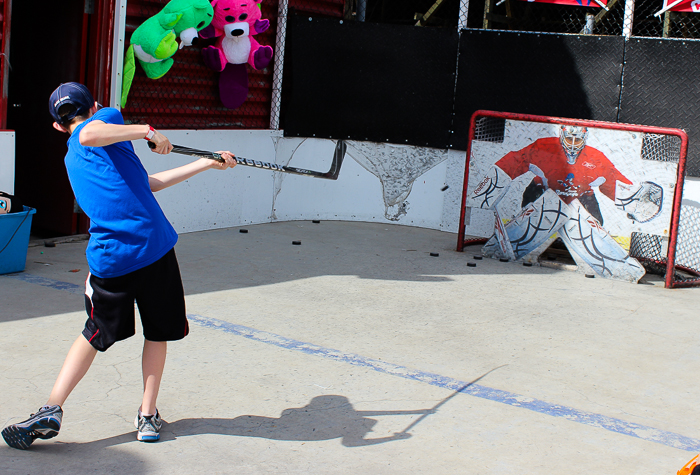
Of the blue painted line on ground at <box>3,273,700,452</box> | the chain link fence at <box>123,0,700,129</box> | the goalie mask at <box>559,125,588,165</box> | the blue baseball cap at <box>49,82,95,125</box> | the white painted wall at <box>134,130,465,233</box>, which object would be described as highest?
the chain link fence at <box>123,0,700,129</box>

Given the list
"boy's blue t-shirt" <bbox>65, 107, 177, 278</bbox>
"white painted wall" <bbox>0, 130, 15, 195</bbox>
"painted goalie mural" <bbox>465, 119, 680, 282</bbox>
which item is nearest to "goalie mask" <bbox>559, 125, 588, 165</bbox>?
"painted goalie mural" <bbox>465, 119, 680, 282</bbox>

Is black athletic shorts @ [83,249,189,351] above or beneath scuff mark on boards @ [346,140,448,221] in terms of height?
beneath

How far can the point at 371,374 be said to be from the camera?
4.29 m

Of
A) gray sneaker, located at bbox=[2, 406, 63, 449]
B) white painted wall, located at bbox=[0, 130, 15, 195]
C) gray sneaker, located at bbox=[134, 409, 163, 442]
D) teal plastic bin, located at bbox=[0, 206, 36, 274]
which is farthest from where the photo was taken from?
white painted wall, located at bbox=[0, 130, 15, 195]

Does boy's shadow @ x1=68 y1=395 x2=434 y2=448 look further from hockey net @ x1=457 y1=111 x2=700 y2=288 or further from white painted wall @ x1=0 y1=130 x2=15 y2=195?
hockey net @ x1=457 y1=111 x2=700 y2=288

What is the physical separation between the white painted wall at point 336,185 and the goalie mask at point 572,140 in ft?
6.48

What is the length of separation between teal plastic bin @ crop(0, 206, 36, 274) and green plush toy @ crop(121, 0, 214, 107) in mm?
1860

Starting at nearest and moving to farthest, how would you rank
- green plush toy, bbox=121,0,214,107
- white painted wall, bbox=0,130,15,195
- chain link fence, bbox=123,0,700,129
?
white painted wall, bbox=0,130,15,195
green plush toy, bbox=121,0,214,107
chain link fence, bbox=123,0,700,129

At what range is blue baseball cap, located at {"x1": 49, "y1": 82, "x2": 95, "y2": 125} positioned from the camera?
3111 mm

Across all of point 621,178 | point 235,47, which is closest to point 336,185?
point 235,47

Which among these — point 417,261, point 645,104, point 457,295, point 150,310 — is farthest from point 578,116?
point 150,310

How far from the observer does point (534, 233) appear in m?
7.60

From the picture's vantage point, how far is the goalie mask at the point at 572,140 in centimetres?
730

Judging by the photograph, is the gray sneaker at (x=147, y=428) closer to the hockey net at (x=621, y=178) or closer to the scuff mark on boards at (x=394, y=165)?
the hockey net at (x=621, y=178)
